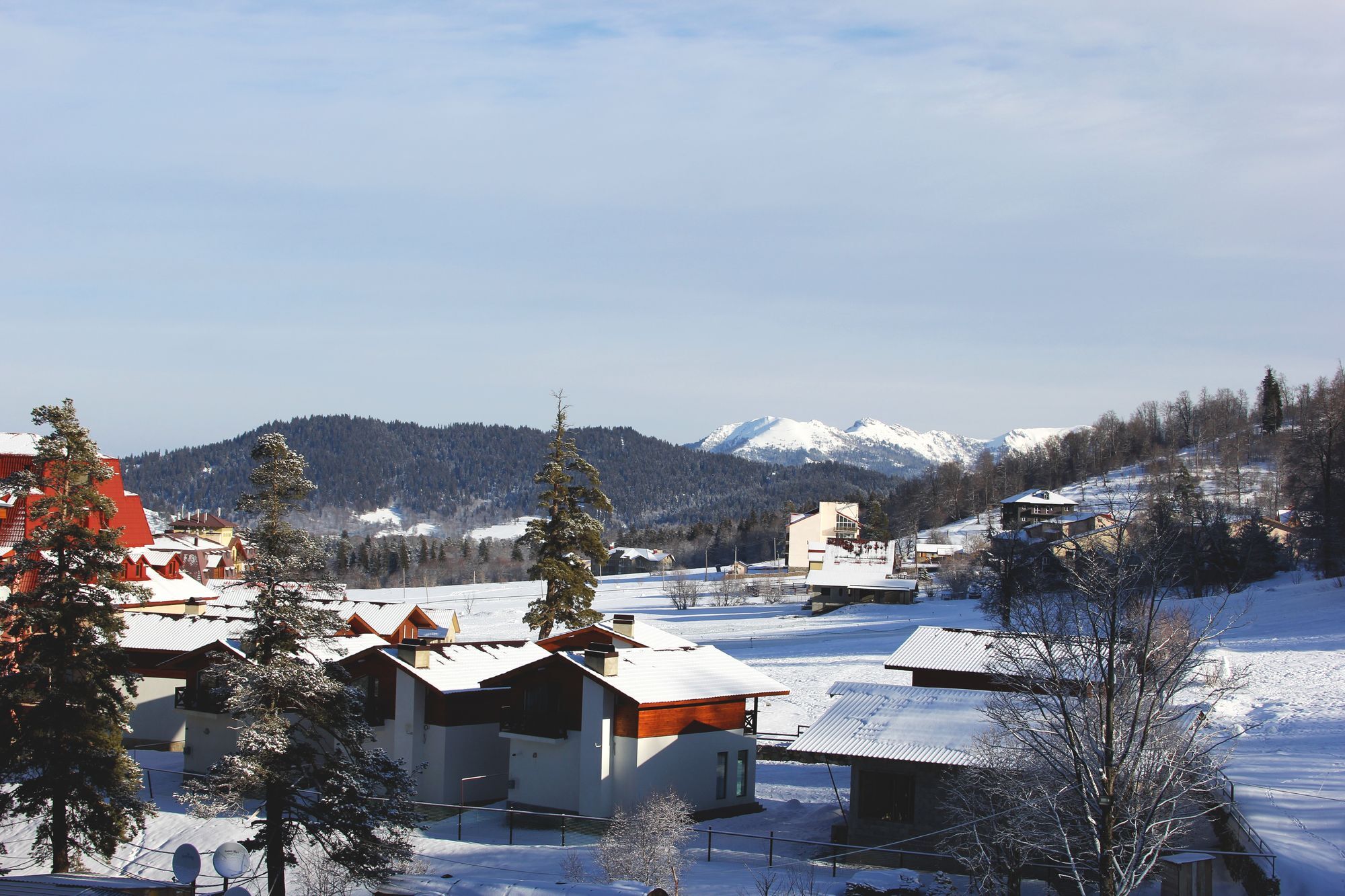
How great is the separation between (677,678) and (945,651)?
398 inches

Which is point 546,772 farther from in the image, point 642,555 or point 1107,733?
point 642,555

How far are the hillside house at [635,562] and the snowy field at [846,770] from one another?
92.8 meters

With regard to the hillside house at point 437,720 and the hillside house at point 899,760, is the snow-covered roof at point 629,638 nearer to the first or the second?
the hillside house at point 437,720

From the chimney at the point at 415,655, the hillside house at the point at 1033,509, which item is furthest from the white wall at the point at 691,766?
the hillside house at the point at 1033,509

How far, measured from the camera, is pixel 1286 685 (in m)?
41.9

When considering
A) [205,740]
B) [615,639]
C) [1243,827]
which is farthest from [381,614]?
[1243,827]

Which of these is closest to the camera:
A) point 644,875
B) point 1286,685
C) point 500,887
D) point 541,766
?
point 500,887

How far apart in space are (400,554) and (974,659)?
160 metres

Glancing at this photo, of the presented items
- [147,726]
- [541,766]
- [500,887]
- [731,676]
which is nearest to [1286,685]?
[731,676]

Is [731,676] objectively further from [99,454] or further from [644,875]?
[99,454]

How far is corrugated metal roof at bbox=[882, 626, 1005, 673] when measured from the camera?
35469 mm

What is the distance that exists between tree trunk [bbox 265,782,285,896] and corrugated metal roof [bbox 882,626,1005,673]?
66.1 ft

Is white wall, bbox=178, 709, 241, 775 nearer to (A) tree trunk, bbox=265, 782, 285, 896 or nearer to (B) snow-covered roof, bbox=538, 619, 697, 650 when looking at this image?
(B) snow-covered roof, bbox=538, 619, 697, 650

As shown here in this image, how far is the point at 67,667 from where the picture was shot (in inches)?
964
